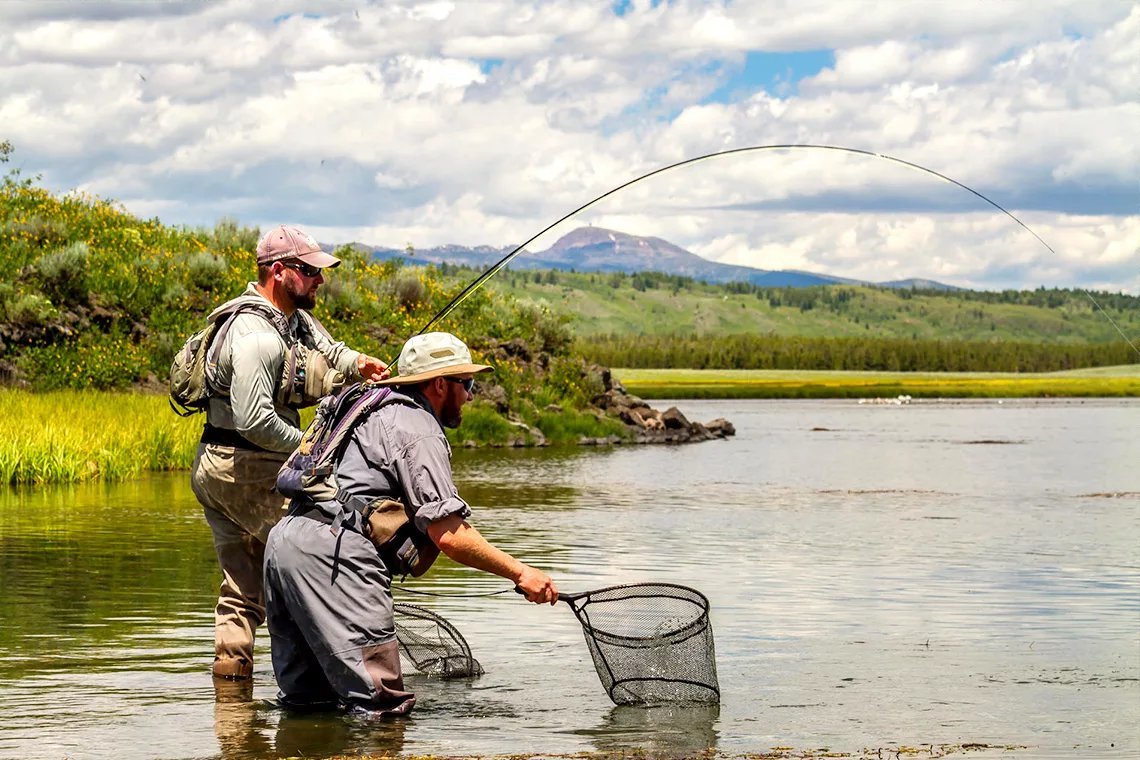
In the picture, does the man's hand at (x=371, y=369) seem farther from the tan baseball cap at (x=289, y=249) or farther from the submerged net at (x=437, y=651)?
the submerged net at (x=437, y=651)

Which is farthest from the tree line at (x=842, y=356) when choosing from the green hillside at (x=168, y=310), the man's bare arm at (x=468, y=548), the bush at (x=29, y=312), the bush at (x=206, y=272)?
the man's bare arm at (x=468, y=548)

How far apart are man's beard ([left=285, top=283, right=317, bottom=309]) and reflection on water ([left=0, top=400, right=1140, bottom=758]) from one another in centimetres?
189

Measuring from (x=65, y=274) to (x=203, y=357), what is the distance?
2462cm

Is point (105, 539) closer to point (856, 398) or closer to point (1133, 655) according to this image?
point (1133, 655)

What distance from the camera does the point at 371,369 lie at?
25.3 ft

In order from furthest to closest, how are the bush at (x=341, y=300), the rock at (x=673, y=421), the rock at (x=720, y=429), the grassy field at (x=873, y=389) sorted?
the grassy field at (x=873, y=389) → the rock at (x=720, y=429) → the rock at (x=673, y=421) → the bush at (x=341, y=300)

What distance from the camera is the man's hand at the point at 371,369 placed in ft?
24.6

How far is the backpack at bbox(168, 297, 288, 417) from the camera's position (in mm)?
7695

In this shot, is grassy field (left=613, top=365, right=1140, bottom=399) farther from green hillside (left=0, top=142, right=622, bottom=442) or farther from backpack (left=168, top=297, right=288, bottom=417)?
backpack (left=168, top=297, right=288, bottom=417)

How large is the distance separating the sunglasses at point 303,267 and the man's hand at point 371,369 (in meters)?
0.46

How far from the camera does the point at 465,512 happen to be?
21.8 ft

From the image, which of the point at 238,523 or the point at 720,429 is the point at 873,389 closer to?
the point at 720,429

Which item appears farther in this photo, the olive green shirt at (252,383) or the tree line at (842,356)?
the tree line at (842,356)

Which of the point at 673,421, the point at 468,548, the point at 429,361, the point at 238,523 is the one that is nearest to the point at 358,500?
the point at 468,548
